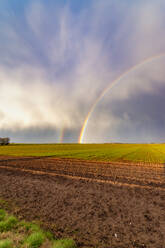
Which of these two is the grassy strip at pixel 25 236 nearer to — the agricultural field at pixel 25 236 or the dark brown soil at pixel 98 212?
the agricultural field at pixel 25 236

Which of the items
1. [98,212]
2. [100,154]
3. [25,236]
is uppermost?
[25,236]

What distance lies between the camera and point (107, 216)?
19.9ft

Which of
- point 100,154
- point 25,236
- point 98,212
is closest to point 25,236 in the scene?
point 25,236

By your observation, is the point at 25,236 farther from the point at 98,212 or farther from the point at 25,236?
the point at 98,212

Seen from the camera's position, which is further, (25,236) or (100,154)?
(100,154)

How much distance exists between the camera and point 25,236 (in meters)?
4.48

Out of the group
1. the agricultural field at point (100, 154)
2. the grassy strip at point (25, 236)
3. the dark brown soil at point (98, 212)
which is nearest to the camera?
the grassy strip at point (25, 236)

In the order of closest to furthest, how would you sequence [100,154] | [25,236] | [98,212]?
[25,236]
[98,212]
[100,154]

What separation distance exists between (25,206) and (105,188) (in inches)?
226

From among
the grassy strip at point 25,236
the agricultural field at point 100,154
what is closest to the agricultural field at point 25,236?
the grassy strip at point 25,236

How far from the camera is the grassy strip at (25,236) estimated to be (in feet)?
13.4

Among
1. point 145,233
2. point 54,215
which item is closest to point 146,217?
point 145,233

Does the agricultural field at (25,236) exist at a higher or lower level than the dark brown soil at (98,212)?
higher

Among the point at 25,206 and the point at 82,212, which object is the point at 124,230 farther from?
the point at 25,206
